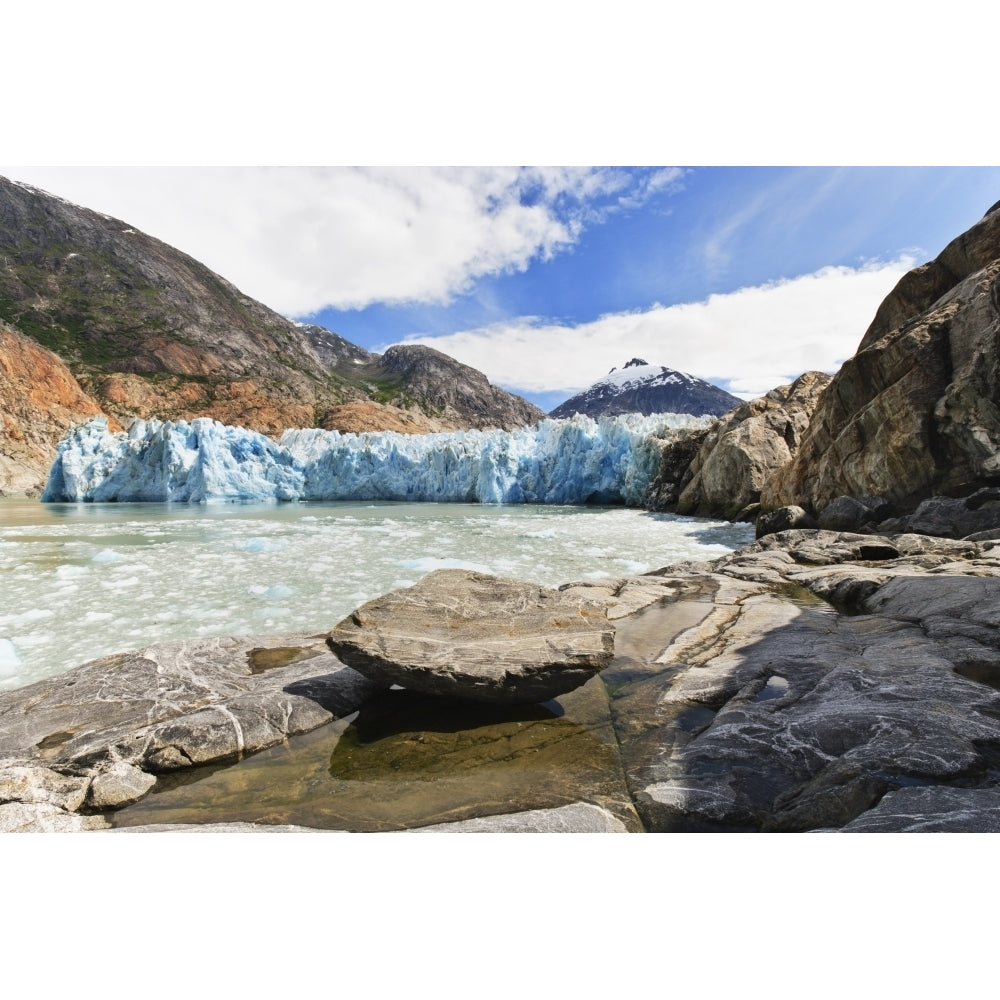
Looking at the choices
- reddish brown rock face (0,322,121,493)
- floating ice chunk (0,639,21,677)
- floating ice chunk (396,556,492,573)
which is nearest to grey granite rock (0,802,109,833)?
floating ice chunk (0,639,21,677)

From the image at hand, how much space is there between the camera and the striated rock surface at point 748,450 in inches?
798

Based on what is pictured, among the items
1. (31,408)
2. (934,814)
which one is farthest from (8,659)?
(31,408)

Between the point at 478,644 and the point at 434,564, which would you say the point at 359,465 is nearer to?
the point at 434,564

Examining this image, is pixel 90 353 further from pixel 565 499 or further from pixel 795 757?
pixel 795 757

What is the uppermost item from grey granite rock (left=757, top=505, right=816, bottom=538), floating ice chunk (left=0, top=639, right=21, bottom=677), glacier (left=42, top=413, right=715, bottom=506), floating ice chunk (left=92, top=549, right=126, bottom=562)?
glacier (left=42, top=413, right=715, bottom=506)

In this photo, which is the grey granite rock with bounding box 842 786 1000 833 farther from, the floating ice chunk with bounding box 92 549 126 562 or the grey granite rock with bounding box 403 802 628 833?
the floating ice chunk with bounding box 92 549 126 562

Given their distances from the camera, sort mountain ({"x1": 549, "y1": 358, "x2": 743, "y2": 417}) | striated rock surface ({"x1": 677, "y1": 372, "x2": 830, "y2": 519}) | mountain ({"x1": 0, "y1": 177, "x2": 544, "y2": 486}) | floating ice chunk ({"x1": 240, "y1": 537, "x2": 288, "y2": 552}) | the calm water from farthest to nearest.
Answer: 1. mountain ({"x1": 549, "y1": 358, "x2": 743, "y2": 417})
2. mountain ({"x1": 0, "y1": 177, "x2": 544, "y2": 486})
3. striated rock surface ({"x1": 677, "y1": 372, "x2": 830, "y2": 519})
4. floating ice chunk ({"x1": 240, "y1": 537, "x2": 288, "y2": 552})
5. the calm water

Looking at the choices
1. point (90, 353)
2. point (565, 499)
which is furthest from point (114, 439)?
point (90, 353)

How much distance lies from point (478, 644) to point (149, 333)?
3486 inches

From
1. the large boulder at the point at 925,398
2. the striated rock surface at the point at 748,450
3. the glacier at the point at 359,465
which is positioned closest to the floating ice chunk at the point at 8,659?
the large boulder at the point at 925,398

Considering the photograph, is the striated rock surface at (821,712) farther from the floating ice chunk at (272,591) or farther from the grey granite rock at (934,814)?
the floating ice chunk at (272,591)

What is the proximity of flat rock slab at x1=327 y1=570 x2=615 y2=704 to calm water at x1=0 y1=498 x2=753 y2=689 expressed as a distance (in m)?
2.40

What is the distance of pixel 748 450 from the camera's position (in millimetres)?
20281

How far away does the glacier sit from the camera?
3322 cm
